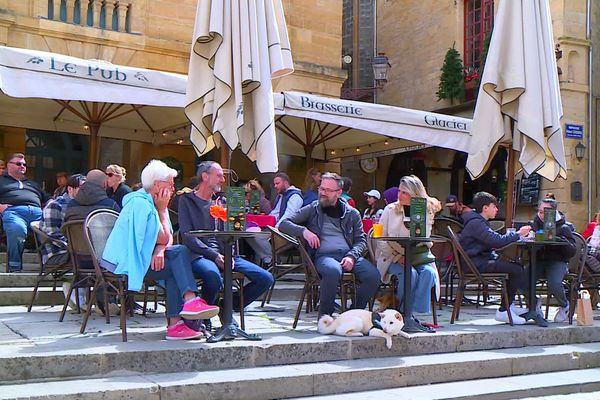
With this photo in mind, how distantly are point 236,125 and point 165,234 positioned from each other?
1.65m

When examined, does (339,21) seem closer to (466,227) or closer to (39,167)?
(39,167)

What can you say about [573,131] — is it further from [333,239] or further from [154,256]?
[154,256]

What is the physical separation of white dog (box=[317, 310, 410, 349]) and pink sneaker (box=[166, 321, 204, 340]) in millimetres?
1038

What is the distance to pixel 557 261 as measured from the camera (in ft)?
22.5

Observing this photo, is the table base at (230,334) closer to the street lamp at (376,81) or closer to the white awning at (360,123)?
the white awning at (360,123)

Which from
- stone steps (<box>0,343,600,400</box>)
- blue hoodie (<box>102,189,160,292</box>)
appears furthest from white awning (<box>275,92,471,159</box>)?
stone steps (<box>0,343,600,400</box>)

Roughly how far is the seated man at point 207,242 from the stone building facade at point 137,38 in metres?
6.90

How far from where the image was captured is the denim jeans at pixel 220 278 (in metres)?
5.11

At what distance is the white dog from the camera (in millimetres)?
5242

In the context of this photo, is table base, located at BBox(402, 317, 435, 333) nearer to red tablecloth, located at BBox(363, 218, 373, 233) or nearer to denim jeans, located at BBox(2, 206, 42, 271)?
red tablecloth, located at BBox(363, 218, 373, 233)

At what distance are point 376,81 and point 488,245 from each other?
38.5 feet

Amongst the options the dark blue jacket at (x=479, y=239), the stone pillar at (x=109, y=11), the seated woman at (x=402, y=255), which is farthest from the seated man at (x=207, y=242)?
the stone pillar at (x=109, y=11)

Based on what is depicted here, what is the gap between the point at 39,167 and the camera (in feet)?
41.1

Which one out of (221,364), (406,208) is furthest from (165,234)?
(406,208)
